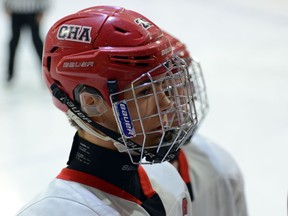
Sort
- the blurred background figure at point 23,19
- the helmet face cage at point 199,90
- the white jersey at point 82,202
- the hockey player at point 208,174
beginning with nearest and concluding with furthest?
the white jersey at point 82,202 < the helmet face cage at point 199,90 < the hockey player at point 208,174 < the blurred background figure at point 23,19

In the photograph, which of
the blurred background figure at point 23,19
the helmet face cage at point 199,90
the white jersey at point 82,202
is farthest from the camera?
the blurred background figure at point 23,19

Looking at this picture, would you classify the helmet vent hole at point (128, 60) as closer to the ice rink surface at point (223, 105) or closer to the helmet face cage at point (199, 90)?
the helmet face cage at point (199, 90)

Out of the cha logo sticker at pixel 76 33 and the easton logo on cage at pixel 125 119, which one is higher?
the cha logo sticker at pixel 76 33

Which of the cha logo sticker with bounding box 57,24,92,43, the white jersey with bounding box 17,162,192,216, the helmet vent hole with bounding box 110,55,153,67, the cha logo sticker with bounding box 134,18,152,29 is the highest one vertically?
the cha logo sticker with bounding box 134,18,152,29

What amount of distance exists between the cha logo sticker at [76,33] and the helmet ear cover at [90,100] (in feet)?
0.32

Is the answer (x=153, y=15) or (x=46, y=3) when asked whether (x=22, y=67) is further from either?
(x=153, y=15)

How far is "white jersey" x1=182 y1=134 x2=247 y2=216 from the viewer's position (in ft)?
6.23

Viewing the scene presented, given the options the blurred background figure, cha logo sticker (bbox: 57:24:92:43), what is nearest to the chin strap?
cha logo sticker (bbox: 57:24:92:43)

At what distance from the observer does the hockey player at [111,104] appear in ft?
4.44

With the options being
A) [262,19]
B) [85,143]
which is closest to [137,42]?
[85,143]

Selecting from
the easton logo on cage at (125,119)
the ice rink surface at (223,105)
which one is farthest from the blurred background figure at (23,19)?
the easton logo on cage at (125,119)

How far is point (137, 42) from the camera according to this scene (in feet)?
4.52

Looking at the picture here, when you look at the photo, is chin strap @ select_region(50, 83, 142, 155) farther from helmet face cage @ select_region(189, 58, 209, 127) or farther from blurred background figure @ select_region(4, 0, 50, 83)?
blurred background figure @ select_region(4, 0, 50, 83)

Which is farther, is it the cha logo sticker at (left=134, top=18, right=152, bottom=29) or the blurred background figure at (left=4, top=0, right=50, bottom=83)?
the blurred background figure at (left=4, top=0, right=50, bottom=83)
